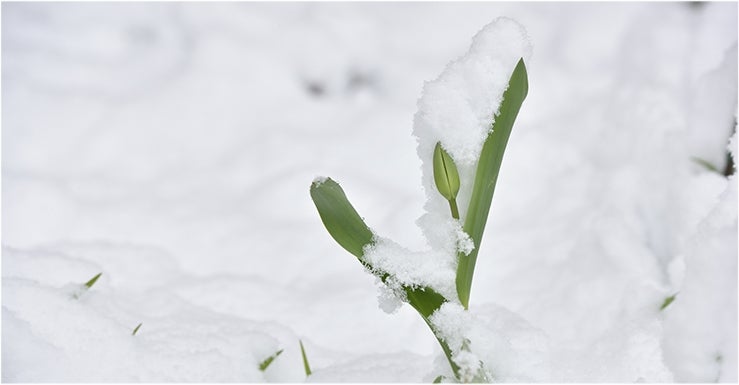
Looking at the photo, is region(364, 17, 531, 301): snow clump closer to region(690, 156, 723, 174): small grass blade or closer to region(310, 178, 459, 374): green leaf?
region(310, 178, 459, 374): green leaf

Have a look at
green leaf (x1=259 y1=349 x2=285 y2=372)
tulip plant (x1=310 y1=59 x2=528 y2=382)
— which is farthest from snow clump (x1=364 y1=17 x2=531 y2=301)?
green leaf (x1=259 y1=349 x2=285 y2=372)

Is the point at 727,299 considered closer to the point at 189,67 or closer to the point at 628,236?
the point at 628,236

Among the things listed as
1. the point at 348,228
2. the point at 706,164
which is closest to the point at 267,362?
the point at 348,228

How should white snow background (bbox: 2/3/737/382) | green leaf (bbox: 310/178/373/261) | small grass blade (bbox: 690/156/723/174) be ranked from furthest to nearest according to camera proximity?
1. small grass blade (bbox: 690/156/723/174)
2. white snow background (bbox: 2/3/737/382)
3. green leaf (bbox: 310/178/373/261)

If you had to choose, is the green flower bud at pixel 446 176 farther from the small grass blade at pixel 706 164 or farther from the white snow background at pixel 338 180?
the small grass blade at pixel 706 164

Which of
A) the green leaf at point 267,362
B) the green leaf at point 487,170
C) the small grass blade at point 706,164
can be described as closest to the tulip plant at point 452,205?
the green leaf at point 487,170

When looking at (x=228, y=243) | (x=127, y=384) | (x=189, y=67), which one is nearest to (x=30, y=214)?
(x=228, y=243)

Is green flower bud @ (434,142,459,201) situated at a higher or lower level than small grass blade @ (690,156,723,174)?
lower

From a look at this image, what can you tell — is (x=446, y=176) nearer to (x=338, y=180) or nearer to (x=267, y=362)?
(x=267, y=362)
